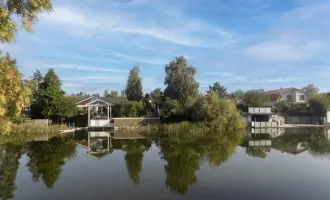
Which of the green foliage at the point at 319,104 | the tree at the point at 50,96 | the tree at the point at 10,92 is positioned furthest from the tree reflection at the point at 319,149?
the tree at the point at 50,96

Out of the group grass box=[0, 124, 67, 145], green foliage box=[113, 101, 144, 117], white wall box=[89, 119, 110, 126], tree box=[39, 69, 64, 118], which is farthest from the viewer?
green foliage box=[113, 101, 144, 117]

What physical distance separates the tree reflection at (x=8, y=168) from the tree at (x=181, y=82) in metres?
21.4

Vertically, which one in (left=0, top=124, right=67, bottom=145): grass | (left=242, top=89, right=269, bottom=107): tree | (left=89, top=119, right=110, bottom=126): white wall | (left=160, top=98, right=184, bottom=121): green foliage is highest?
(left=242, top=89, right=269, bottom=107): tree

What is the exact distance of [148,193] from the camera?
33.8 ft

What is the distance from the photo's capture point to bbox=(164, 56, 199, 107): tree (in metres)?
37.5

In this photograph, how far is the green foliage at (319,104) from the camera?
147 feet

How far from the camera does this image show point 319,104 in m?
46.0

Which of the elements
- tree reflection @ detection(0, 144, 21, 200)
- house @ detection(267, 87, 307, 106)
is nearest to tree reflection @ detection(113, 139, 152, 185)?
tree reflection @ detection(0, 144, 21, 200)

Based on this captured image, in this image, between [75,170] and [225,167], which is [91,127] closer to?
[75,170]

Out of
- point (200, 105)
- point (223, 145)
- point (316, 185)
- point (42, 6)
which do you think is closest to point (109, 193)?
point (42, 6)

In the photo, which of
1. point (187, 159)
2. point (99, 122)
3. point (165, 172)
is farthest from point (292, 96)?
point (165, 172)

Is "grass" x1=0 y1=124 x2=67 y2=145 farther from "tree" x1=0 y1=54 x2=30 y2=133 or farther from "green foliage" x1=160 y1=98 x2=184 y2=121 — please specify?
"tree" x1=0 y1=54 x2=30 y2=133

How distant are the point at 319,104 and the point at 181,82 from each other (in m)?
24.8

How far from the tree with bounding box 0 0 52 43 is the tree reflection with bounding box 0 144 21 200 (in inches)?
237
